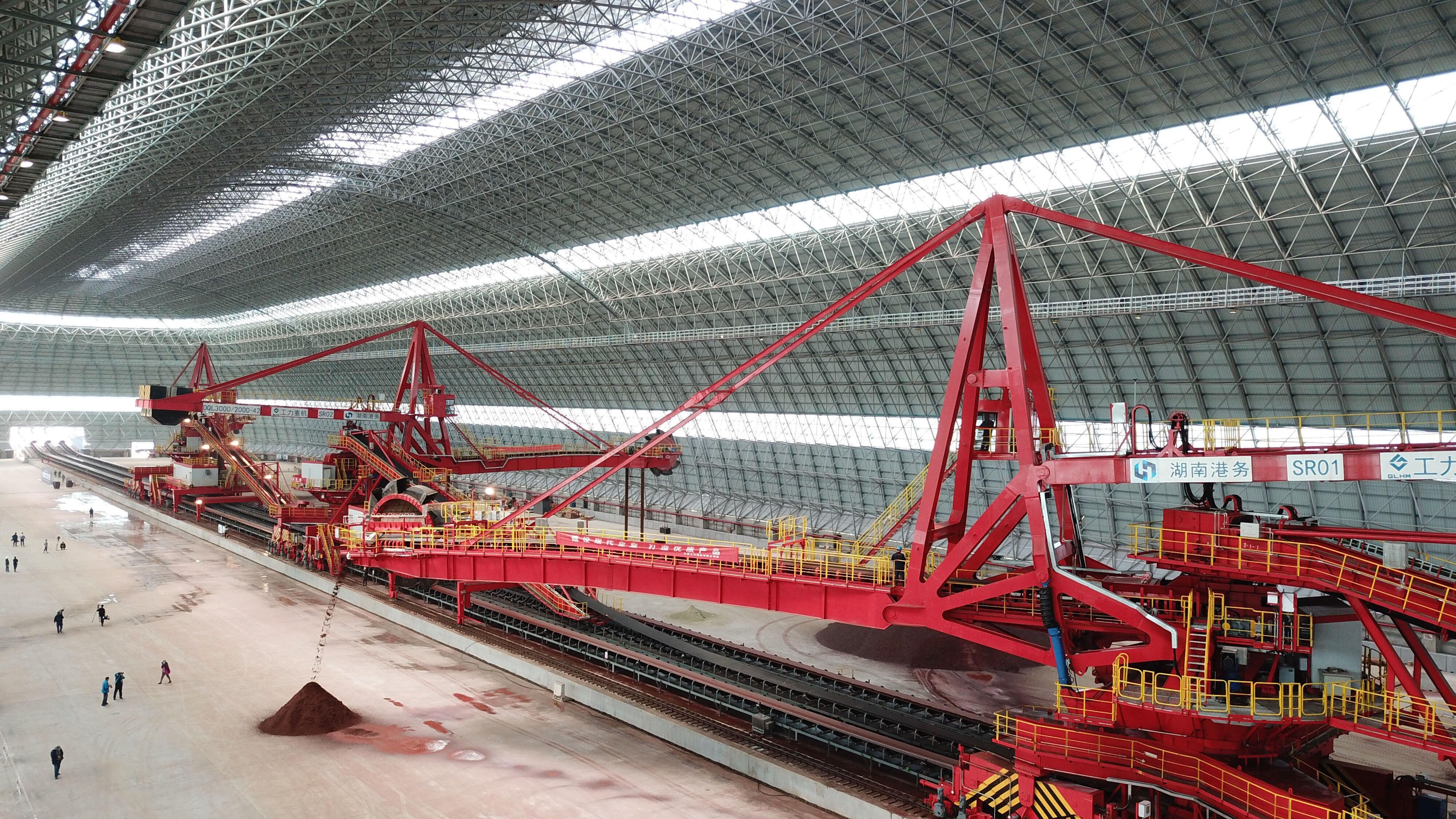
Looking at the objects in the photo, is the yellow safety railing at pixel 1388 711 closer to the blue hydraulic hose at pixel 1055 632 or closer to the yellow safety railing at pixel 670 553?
the blue hydraulic hose at pixel 1055 632

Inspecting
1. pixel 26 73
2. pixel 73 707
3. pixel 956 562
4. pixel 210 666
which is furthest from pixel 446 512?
pixel 956 562

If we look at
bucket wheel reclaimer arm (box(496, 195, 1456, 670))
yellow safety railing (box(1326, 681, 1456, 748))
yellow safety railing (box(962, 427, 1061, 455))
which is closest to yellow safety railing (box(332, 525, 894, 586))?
bucket wheel reclaimer arm (box(496, 195, 1456, 670))

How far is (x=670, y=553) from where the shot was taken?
1892cm

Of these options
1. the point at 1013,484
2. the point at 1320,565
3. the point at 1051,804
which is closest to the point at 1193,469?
the point at 1320,565

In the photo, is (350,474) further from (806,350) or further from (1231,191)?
(1231,191)

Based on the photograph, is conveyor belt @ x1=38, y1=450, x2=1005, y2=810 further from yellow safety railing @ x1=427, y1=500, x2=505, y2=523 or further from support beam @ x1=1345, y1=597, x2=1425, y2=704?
support beam @ x1=1345, y1=597, x2=1425, y2=704

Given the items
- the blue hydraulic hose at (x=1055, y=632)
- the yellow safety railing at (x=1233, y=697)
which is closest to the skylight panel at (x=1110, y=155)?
the yellow safety railing at (x=1233, y=697)

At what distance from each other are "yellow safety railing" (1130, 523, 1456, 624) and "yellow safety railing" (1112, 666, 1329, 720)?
5.58 feet

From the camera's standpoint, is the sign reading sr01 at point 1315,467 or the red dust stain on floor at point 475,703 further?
the red dust stain on floor at point 475,703

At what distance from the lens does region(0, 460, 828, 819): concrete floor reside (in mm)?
17516

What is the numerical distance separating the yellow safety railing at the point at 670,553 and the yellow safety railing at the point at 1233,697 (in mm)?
4734

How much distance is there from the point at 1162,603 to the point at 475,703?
17.5 meters

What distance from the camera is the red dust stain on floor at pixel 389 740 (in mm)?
20156

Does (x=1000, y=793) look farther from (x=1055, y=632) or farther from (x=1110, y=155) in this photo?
(x=1110, y=155)
